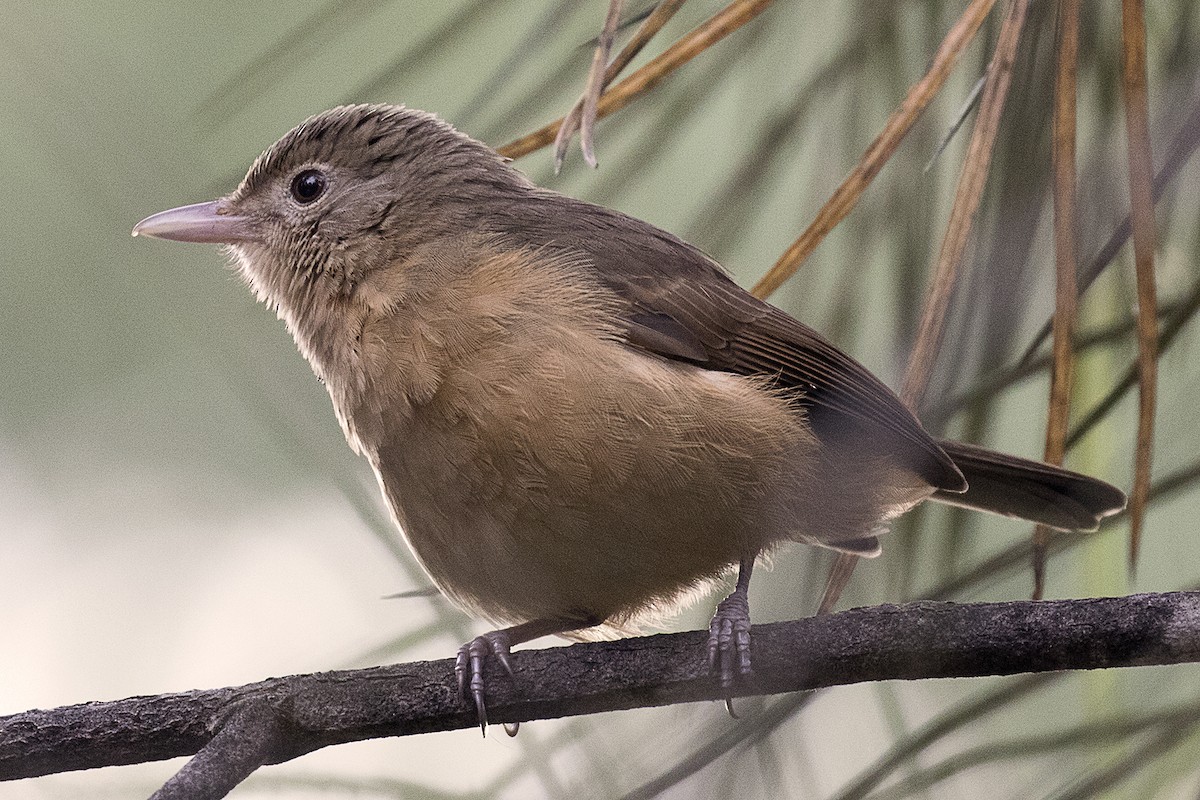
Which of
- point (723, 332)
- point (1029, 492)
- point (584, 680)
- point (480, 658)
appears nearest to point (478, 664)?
point (480, 658)

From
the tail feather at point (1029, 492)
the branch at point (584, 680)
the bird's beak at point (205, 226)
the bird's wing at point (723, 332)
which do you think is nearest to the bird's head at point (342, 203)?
the bird's beak at point (205, 226)

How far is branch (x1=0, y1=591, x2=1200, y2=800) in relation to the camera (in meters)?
1.90

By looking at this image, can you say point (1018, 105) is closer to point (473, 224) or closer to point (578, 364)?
point (578, 364)

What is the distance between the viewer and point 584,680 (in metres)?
2.12

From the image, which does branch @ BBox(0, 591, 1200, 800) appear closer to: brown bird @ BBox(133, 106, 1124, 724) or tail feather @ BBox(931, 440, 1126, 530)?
brown bird @ BBox(133, 106, 1124, 724)

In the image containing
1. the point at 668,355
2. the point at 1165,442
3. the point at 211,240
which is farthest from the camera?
the point at 211,240

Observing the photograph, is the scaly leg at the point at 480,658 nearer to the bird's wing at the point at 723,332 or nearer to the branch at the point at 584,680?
the branch at the point at 584,680

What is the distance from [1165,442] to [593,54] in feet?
3.41

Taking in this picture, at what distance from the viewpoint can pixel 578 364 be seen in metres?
2.46

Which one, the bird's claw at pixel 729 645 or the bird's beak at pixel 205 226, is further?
the bird's beak at pixel 205 226

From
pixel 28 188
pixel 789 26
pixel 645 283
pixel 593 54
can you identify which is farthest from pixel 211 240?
pixel 789 26

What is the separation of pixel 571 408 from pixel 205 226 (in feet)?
3.91

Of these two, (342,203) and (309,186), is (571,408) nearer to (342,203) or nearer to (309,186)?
(342,203)

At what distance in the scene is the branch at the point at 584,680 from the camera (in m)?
1.90
